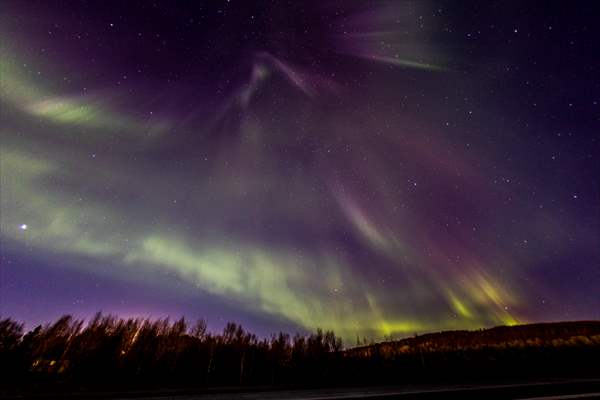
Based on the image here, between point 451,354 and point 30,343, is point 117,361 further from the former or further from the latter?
point 451,354

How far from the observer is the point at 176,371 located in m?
30.7

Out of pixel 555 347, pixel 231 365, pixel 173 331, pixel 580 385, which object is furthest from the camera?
pixel 173 331

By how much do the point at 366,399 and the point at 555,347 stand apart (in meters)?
34.0

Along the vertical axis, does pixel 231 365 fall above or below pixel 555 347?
below

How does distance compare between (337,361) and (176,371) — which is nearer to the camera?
(337,361)

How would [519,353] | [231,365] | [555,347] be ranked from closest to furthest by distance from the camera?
[519,353] → [555,347] → [231,365]

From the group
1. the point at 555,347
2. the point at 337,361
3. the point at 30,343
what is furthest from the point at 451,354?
the point at 30,343

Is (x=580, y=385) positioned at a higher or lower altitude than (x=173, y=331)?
lower

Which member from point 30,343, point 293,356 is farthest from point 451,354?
point 30,343

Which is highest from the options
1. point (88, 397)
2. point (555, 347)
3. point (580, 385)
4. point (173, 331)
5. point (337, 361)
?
point (173, 331)

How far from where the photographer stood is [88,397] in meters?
8.41

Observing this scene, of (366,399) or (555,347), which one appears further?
(555,347)

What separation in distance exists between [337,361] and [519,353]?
1684 centimetres

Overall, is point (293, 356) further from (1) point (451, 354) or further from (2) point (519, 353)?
(2) point (519, 353)
